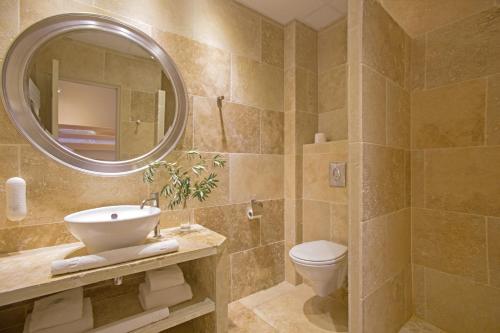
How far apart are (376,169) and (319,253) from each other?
2.53 feet

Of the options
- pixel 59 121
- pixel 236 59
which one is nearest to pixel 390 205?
pixel 236 59

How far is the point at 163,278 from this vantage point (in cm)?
136

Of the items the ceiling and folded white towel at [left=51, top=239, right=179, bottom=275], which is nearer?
folded white towel at [left=51, top=239, right=179, bottom=275]

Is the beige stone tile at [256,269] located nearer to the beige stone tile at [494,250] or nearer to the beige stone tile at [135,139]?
the beige stone tile at [135,139]

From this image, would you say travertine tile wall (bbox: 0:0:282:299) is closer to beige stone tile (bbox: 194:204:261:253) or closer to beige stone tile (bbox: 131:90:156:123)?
beige stone tile (bbox: 194:204:261:253)

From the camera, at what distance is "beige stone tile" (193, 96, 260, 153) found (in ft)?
6.01

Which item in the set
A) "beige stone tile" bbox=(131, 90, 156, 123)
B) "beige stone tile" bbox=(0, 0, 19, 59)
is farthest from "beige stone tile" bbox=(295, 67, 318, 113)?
"beige stone tile" bbox=(0, 0, 19, 59)

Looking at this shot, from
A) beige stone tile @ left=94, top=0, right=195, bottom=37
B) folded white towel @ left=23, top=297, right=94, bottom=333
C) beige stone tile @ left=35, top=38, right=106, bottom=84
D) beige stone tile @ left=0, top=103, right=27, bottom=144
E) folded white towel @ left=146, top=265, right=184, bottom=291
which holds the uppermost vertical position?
beige stone tile @ left=94, top=0, right=195, bottom=37

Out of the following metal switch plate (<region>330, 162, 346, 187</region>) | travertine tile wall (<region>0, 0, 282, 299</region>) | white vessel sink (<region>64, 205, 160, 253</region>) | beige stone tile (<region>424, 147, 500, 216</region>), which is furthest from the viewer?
metal switch plate (<region>330, 162, 346, 187</region>)

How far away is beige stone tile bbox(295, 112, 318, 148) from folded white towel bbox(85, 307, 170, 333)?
1.67 meters

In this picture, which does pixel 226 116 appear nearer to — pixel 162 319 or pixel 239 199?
pixel 239 199

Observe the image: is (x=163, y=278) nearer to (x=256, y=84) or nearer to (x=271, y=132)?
(x=271, y=132)

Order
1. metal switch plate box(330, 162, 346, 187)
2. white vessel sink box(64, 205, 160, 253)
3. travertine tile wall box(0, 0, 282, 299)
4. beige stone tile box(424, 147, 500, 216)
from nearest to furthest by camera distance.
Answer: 1. white vessel sink box(64, 205, 160, 253)
2. travertine tile wall box(0, 0, 282, 299)
3. beige stone tile box(424, 147, 500, 216)
4. metal switch plate box(330, 162, 346, 187)

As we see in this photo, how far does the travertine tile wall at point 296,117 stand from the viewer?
7.49 ft
